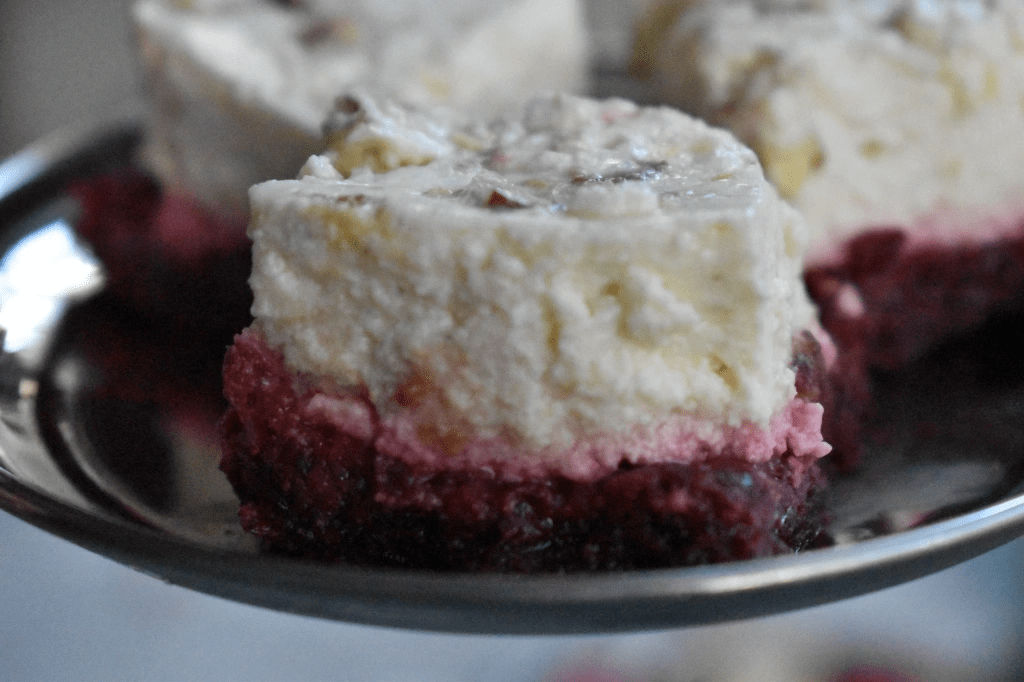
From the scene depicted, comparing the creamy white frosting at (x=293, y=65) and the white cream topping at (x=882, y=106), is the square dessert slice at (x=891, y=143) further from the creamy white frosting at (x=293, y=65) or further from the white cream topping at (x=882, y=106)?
the creamy white frosting at (x=293, y=65)

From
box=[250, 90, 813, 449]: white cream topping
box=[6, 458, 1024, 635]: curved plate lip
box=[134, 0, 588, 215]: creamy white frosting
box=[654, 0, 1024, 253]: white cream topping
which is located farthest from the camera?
box=[134, 0, 588, 215]: creamy white frosting

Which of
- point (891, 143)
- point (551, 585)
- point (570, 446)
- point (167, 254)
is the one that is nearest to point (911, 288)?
point (891, 143)

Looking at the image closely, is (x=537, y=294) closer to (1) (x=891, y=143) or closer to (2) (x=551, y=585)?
(2) (x=551, y=585)

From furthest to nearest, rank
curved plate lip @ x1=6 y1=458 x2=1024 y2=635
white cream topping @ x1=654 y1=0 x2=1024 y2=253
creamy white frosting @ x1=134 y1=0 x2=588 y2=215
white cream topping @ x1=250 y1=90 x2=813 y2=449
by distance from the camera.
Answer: creamy white frosting @ x1=134 y1=0 x2=588 y2=215
white cream topping @ x1=654 y1=0 x2=1024 y2=253
white cream topping @ x1=250 y1=90 x2=813 y2=449
curved plate lip @ x1=6 y1=458 x2=1024 y2=635

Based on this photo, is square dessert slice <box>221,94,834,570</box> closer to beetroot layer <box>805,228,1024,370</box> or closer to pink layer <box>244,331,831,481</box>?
pink layer <box>244,331,831,481</box>

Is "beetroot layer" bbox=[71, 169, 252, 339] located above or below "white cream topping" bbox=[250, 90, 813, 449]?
below

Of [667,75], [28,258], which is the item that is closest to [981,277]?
[667,75]

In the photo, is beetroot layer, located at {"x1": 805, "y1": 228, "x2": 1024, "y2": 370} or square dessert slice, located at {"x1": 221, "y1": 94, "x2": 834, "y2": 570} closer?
square dessert slice, located at {"x1": 221, "y1": 94, "x2": 834, "y2": 570}

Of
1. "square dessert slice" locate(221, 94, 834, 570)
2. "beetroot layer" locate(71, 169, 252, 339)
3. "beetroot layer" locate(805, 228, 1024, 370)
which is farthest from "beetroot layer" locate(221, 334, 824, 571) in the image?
"beetroot layer" locate(71, 169, 252, 339)
